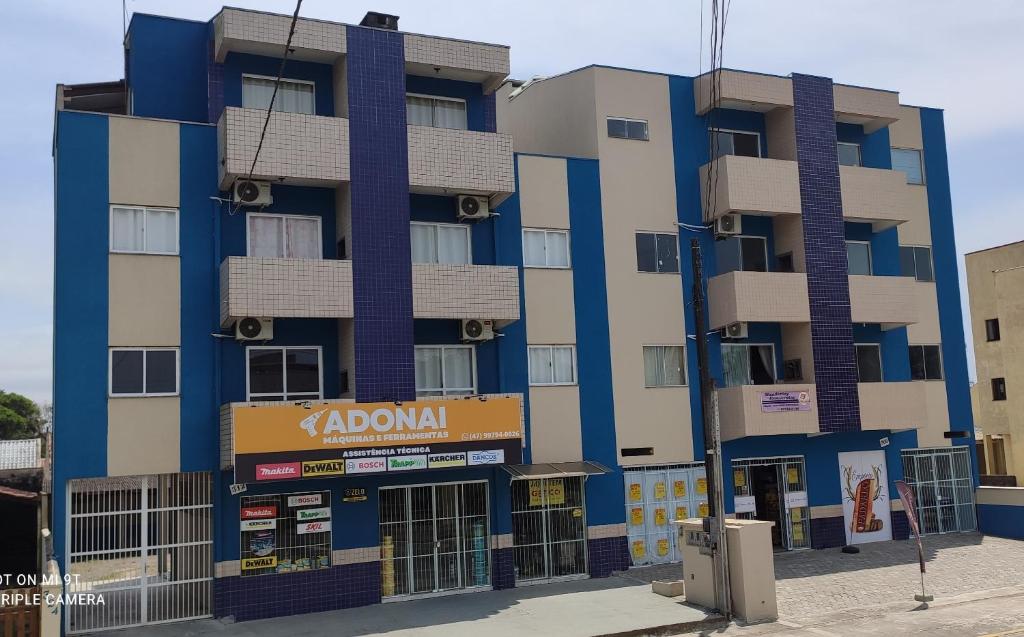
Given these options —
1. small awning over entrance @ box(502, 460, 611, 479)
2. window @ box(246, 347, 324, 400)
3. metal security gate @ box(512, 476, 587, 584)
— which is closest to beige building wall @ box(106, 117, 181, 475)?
window @ box(246, 347, 324, 400)

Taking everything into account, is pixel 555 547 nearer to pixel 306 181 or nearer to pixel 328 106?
pixel 306 181

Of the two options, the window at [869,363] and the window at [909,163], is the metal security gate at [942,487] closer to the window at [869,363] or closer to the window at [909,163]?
the window at [869,363]

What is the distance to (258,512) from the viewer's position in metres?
19.0

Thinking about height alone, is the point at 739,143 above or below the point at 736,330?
above

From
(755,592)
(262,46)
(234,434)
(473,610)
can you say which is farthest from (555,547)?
(262,46)

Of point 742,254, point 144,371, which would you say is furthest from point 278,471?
point 742,254

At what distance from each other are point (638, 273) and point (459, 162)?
5.93 m

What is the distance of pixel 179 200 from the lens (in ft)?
63.1

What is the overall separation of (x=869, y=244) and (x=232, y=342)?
18738 mm

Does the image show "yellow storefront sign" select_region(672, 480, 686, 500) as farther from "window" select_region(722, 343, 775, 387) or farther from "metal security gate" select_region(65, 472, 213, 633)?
"metal security gate" select_region(65, 472, 213, 633)

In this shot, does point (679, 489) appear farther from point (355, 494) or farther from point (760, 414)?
point (355, 494)

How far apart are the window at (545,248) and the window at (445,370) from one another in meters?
2.89

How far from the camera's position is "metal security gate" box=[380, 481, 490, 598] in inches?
797

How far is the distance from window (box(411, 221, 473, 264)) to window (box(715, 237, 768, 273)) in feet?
24.6
